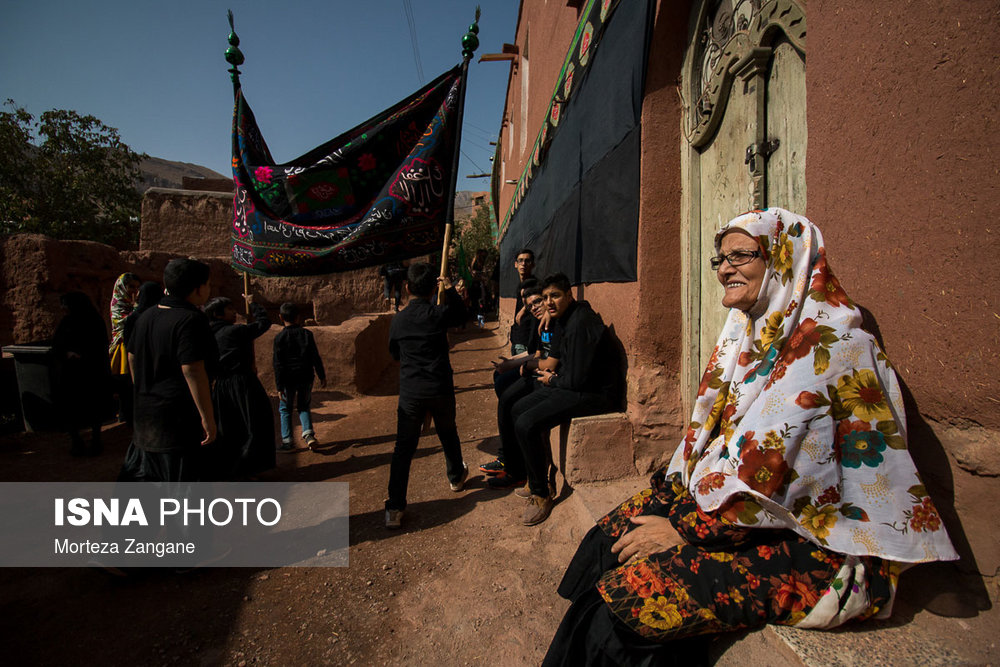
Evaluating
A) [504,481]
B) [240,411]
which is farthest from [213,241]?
[504,481]

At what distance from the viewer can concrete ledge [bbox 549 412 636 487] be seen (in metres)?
2.96

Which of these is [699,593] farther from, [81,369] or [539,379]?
[81,369]

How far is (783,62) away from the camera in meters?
2.05

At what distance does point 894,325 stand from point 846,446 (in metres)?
0.41

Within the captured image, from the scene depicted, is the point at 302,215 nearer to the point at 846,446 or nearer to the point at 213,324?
the point at 213,324

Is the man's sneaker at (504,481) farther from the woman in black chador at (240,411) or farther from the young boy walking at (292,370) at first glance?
the young boy walking at (292,370)

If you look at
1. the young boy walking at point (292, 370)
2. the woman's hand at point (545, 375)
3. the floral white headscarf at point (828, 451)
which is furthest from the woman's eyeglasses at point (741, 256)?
the young boy walking at point (292, 370)

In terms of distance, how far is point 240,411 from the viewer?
11.8 feet

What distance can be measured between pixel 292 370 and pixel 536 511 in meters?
2.88

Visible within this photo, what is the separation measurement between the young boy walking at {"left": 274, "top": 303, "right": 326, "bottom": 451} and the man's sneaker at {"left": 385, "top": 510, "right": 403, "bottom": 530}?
191 centimetres

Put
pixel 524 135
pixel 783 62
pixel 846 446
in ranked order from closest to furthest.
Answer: pixel 846 446
pixel 783 62
pixel 524 135

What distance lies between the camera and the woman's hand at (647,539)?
4.83ft

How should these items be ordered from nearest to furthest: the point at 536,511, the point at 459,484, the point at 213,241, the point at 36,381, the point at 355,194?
1. the point at 536,511
2. the point at 459,484
3. the point at 355,194
4. the point at 36,381
5. the point at 213,241

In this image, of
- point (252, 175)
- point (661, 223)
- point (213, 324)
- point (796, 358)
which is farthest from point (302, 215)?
point (796, 358)
